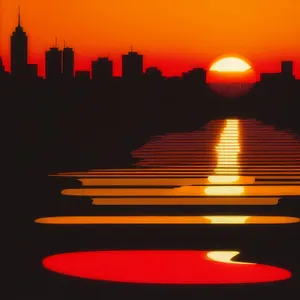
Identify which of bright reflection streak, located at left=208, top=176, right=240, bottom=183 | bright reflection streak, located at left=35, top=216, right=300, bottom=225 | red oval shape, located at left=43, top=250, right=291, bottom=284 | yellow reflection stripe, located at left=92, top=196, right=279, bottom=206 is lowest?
red oval shape, located at left=43, top=250, right=291, bottom=284

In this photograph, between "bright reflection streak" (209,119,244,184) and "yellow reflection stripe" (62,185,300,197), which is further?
"bright reflection streak" (209,119,244,184)

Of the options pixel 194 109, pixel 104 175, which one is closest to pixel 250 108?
pixel 194 109

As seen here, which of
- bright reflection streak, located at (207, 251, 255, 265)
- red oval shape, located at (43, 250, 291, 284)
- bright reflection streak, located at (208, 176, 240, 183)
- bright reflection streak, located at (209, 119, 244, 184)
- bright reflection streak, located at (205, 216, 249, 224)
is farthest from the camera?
bright reflection streak, located at (208, 176, 240, 183)

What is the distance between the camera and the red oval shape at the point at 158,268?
9.02 m

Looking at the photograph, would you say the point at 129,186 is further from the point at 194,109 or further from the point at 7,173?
the point at 194,109

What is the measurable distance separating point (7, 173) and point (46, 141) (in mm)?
14299

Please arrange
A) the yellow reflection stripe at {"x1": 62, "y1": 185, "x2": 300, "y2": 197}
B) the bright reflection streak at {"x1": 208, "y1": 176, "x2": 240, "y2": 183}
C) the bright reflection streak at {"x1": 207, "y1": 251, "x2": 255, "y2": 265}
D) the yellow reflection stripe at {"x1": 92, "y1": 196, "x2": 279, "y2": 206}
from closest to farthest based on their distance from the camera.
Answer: the bright reflection streak at {"x1": 207, "y1": 251, "x2": 255, "y2": 265}
the yellow reflection stripe at {"x1": 92, "y1": 196, "x2": 279, "y2": 206}
the yellow reflection stripe at {"x1": 62, "y1": 185, "x2": 300, "y2": 197}
the bright reflection streak at {"x1": 208, "y1": 176, "x2": 240, "y2": 183}

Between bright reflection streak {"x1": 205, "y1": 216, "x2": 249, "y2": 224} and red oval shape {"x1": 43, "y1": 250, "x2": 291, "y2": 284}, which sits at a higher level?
bright reflection streak {"x1": 205, "y1": 216, "x2": 249, "y2": 224}

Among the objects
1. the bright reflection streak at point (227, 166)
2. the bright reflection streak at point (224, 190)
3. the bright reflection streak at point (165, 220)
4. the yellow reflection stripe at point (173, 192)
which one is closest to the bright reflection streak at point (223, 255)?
the bright reflection streak at point (165, 220)

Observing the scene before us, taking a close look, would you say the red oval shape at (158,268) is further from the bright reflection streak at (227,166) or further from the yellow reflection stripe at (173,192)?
the bright reflection streak at (227,166)

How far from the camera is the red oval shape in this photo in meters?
9.02

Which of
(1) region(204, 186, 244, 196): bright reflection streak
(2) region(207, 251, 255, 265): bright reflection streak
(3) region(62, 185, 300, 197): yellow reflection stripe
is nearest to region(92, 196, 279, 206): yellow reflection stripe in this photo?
(3) region(62, 185, 300, 197): yellow reflection stripe

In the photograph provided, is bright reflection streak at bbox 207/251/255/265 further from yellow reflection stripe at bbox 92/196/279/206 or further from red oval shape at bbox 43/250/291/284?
yellow reflection stripe at bbox 92/196/279/206

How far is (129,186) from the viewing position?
17.3 metres
